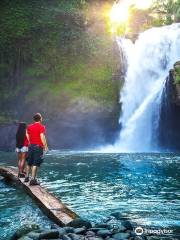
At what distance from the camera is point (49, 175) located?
62.4 ft

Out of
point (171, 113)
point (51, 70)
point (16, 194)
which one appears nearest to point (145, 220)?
point (16, 194)

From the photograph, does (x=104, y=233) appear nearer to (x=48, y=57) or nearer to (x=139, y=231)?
(x=139, y=231)

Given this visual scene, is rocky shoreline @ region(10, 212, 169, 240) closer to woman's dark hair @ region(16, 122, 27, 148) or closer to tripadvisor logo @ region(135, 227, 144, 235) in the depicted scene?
tripadvisor logo @ region(135, 227, 144, 235)

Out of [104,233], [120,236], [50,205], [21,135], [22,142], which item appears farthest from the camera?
[22,142]

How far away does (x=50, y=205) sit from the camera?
37.2 feet

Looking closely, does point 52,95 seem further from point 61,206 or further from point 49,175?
point 61,206

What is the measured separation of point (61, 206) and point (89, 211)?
1002 mm

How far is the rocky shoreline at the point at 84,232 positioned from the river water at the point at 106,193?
0.74 metres

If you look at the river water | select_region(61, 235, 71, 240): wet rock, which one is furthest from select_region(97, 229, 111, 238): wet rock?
the river water

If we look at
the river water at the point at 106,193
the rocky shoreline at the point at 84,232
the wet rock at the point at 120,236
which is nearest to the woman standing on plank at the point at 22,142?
the river water at the point at 106,193

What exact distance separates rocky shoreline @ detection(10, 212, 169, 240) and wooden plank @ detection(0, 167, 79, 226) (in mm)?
355

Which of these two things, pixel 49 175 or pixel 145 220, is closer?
pixel 145 220

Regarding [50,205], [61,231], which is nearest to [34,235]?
[61,231]

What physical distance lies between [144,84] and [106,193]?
25939 millimetres
